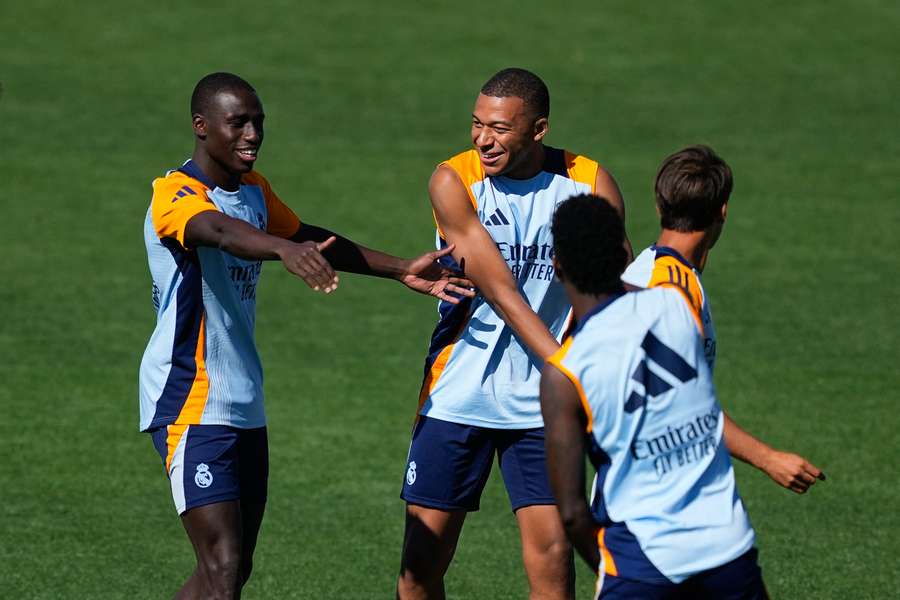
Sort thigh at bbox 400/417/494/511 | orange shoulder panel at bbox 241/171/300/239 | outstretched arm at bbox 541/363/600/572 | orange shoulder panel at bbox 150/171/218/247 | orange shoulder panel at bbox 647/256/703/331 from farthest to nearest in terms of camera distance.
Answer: orange shoulder panel at bbox 241/171/300/239
thigh at bbox 400/417/494/511
orange shoulder panel at bbox 150/171/218/247
orange shoulder panel at bbox 647/256/703/331
outstretched arm at bbox 541/363/600/572

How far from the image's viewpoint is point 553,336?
19.6 feet

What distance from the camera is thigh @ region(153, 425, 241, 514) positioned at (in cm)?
572

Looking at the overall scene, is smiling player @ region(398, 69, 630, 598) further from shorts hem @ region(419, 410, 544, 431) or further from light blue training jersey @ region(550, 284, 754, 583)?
light blue training jersey @ region(550, 284, 754, 583)

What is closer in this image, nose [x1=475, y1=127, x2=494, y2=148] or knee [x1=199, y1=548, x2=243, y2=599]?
knee [x1=199, y1=548, x2=243, y2=599]

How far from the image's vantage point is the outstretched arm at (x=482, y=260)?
19.0ft

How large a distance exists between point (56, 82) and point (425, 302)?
9171 millimetres

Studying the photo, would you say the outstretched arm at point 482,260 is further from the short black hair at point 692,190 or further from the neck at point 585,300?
the neck at point 585,300

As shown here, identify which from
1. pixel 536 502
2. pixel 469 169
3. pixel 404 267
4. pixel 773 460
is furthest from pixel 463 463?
pixel 773 460

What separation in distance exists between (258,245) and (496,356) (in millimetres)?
1351

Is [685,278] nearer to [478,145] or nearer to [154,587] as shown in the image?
[478,145]

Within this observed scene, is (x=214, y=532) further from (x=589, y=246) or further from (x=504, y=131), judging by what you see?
(x=589, y=246)

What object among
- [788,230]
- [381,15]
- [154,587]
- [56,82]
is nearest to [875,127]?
[788,230]

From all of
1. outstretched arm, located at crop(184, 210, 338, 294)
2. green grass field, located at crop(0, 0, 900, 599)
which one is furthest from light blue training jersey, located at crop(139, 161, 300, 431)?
green grass field, located at crop(0, 0, 900, 599)

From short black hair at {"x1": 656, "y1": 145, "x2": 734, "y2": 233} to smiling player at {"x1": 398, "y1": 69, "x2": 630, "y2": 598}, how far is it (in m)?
1.05
